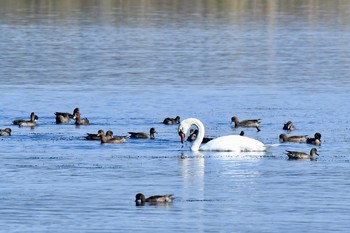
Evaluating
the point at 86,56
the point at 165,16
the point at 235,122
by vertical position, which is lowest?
the point at 235,122

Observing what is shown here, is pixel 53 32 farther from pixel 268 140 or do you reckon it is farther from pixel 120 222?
pixel 120 222

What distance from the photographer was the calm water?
65.4 ft

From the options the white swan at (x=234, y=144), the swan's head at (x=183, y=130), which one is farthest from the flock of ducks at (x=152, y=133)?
the white swan at (x=234, y=144)

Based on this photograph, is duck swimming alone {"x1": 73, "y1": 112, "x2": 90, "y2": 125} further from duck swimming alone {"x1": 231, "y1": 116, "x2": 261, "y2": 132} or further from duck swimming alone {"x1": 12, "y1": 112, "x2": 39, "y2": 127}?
duck swimming alone {"x1": 231, "y1": 116, "x2": 261, "y2": 132}

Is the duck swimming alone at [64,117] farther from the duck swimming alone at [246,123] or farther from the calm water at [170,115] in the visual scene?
the duck swimming alone at [246,123]

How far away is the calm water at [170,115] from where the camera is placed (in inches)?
784

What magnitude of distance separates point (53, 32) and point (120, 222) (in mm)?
39479

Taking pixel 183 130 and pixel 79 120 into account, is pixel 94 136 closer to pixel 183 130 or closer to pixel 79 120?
pixel 183 130

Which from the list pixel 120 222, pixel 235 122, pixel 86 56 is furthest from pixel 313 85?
pixel 120 222

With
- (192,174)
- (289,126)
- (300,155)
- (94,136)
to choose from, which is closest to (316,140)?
(300,155)

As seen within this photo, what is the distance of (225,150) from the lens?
25.9 metres

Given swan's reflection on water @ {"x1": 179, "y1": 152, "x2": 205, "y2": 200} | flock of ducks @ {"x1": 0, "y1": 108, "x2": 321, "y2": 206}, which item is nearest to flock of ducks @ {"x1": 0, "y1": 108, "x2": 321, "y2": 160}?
flock of ducks @ {"x1": 0, "y1": 108, "x2": 321, "y2": 206}

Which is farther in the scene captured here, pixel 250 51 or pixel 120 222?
pixel 250 51

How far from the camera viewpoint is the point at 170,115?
31.1 m
